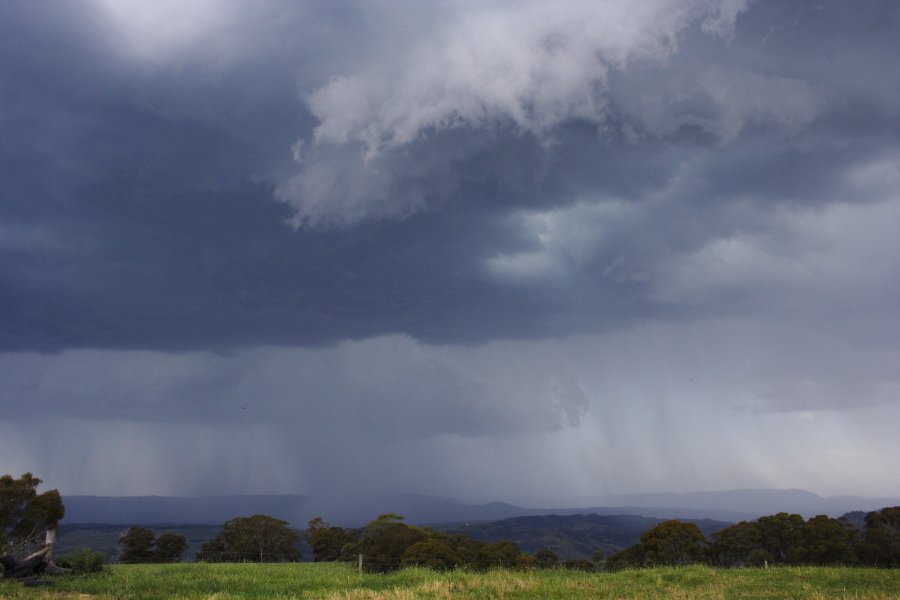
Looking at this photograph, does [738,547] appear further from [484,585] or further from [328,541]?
[328,541]

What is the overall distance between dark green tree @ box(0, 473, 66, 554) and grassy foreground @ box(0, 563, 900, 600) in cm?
1478

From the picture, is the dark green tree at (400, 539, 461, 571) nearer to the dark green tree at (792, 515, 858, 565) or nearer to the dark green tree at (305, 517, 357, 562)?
the dark green tree at (792, 515, 858, 565)

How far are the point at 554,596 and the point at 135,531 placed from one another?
244 ft

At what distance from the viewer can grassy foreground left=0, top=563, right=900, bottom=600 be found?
909 inches

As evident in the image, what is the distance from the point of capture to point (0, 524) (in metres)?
40.1

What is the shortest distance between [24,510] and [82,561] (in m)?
15.1

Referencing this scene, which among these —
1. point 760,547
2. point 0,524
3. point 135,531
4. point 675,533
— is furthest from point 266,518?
point 760,547

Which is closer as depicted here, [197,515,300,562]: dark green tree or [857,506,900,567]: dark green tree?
[857,506,900,567]: dark green tree

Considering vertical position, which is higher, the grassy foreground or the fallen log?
the fallen log

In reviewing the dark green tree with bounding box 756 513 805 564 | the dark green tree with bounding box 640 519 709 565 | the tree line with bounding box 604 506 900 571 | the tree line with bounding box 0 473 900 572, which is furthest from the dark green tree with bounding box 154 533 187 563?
the dark green tree with bounding box 756 513 805 564

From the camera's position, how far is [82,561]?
3012 cm

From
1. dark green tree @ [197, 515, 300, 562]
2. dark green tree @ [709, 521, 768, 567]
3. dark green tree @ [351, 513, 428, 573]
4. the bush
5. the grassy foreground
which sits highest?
the bush

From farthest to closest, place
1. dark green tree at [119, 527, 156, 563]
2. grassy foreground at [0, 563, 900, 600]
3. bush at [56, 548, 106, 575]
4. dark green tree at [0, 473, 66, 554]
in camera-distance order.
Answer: dark green tree at [119, 527, 156, 563]
dark green tree at [0, 473, 66, 554]
bush at [56, 548, 106, 575]
grassy foreground at [0, 563, 900, 600]

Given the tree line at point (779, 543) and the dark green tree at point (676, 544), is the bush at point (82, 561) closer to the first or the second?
the tree line at point (779, 543)
